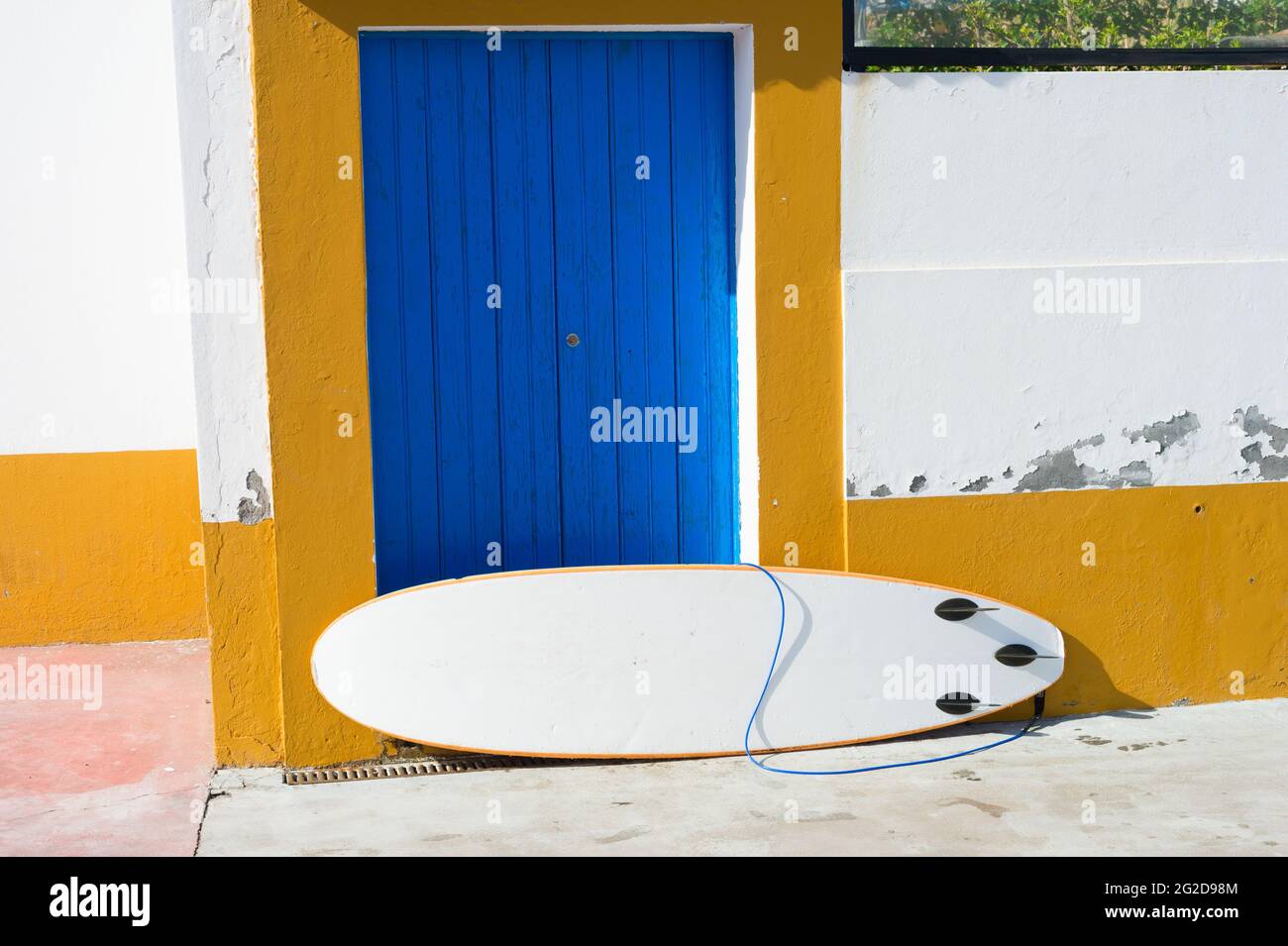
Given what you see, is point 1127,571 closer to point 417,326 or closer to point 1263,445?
A: point 1263,445

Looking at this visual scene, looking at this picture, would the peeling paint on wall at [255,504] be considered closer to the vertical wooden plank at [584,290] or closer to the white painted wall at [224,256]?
the white painted wall at [224,256]

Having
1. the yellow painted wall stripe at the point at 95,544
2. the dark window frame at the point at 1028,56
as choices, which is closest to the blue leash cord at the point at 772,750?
the dark window frame at the point at 1028,56

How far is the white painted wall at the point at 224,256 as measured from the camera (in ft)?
17.2

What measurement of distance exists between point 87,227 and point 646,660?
12.4 feet

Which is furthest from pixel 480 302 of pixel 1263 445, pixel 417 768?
pixel 1263 445

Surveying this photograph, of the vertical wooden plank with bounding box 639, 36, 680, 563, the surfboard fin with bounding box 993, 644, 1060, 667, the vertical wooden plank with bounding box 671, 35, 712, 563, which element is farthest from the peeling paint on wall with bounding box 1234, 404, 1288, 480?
the vertical wooden plank with bounding box 639, 36, 680, 563

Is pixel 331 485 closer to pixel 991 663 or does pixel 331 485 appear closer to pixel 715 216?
pixel 715 216

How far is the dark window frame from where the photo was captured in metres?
5.70

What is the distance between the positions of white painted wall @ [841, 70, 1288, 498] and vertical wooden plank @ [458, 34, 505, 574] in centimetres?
145

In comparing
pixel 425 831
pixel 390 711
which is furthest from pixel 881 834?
pixel 390 711

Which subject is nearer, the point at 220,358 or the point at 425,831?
the point at 425,831

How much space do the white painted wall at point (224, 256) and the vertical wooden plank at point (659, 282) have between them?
5.11 feet

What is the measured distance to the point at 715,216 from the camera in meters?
5.81

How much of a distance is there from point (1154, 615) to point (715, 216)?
2.55 metres
